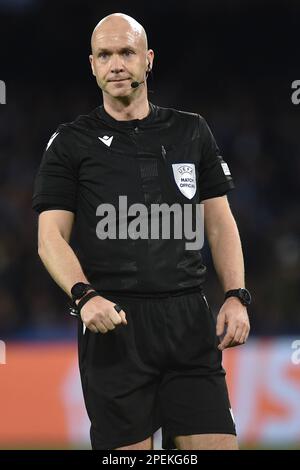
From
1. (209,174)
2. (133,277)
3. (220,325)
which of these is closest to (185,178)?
(209,174)

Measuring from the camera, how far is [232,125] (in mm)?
12000

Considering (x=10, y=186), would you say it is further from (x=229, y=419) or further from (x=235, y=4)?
(x=229, y=419)

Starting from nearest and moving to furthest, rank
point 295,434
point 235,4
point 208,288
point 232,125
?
point 295,434 → point 208,288 → point 232,125 → point 235,4

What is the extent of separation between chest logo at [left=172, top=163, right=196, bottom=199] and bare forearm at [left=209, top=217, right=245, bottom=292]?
223mm

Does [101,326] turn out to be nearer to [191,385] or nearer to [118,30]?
[191,385]

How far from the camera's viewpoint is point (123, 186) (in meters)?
3.56

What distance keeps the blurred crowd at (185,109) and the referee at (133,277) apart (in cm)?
522

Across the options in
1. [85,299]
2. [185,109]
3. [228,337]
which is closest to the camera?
[85,299]

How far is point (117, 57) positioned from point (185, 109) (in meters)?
8.57

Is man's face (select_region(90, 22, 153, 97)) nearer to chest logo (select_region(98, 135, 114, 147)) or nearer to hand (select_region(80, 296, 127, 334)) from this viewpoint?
chest logo (select_region(98, 135, 114, 147))

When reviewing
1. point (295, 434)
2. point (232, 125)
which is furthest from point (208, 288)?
point (232, 125)

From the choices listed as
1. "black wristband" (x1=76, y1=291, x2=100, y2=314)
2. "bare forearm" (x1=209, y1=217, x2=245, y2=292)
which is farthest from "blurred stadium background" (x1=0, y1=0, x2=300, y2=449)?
"black wristband" (x1=76, y1=291, x2=100, y2=314)

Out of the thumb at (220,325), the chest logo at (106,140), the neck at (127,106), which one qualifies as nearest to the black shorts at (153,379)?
the thumb at (220,325)
